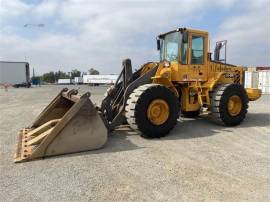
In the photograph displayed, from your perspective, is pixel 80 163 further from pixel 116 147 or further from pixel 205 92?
pixel 205 92

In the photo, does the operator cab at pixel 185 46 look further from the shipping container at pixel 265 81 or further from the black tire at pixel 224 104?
the shipping container at pixel 265 81

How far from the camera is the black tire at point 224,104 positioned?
8133 mm

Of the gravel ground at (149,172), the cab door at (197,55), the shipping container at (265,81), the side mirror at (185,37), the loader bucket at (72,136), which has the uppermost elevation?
the side mirror at (185,37)

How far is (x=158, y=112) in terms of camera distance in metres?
7.08

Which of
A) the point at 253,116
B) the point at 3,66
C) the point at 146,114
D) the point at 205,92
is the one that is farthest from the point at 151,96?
the point at 3,66

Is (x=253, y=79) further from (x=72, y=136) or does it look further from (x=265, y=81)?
(x=72, y=136)

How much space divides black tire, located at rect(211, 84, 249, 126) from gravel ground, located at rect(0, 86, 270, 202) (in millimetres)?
1206

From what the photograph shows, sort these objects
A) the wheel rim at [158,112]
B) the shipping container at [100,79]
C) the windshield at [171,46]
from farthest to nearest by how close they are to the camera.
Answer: the shipping container at [100,79] → the windshield at [171,46] → the wheel rim at [158,112]

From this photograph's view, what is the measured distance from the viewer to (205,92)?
844cm

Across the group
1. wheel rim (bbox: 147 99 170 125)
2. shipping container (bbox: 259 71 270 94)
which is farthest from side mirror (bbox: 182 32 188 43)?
shipping container (bbox: 259 71 270 94)

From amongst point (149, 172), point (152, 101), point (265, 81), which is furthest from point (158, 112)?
point (265, 81)

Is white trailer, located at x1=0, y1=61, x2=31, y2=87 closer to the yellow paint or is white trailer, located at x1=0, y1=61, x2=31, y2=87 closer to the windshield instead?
the windshield

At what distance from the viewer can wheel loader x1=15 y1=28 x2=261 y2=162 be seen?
5.62m

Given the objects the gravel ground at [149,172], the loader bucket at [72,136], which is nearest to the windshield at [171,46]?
the gravel ground at [149,172]
